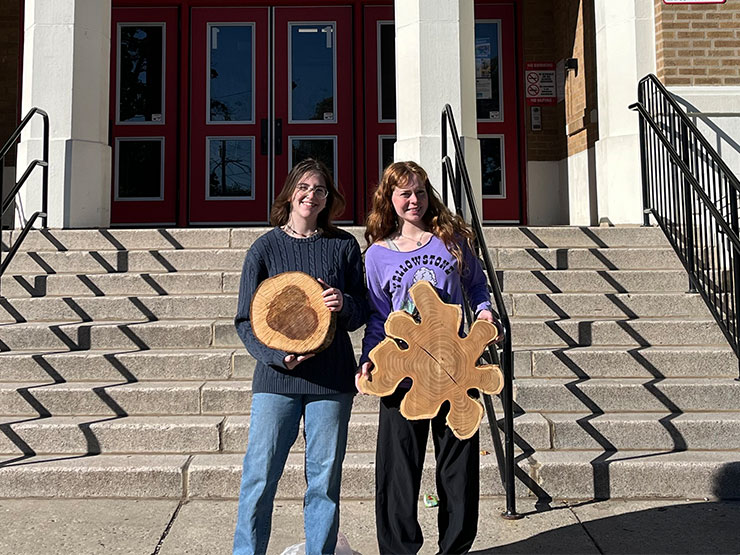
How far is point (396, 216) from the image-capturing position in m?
2.58

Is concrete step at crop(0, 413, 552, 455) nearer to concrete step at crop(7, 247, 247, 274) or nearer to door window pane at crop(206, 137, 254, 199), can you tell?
concrete step at crop(7, 247, 247, 274)

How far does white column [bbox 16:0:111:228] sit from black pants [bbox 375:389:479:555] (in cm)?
465

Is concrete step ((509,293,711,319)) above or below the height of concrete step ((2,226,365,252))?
below

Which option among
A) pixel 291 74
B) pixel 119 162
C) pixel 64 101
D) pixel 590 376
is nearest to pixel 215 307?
pixel 590 376

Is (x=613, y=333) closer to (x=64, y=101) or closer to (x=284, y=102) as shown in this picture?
(x=64, y=101)

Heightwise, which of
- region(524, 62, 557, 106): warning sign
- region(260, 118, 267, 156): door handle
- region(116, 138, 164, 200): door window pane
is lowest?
region(116, 138, 164, 200): door window pane

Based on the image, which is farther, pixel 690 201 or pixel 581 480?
pixel 690 201

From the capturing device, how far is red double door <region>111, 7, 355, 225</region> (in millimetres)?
8047

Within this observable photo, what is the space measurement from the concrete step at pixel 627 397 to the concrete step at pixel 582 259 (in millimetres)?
1351

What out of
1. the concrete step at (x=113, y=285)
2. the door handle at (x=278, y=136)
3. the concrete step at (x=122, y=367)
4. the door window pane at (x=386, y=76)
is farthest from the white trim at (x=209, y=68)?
the concrete step at (x=122, y=367)

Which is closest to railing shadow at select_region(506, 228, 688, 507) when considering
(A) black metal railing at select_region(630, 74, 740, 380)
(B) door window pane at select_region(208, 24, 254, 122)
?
(A) black metal railing at select_region(630, 74, 740, 380)

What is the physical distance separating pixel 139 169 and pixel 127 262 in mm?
3452

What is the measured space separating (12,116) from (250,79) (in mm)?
2884

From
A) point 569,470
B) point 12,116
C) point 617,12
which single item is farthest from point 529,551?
point 12,116
